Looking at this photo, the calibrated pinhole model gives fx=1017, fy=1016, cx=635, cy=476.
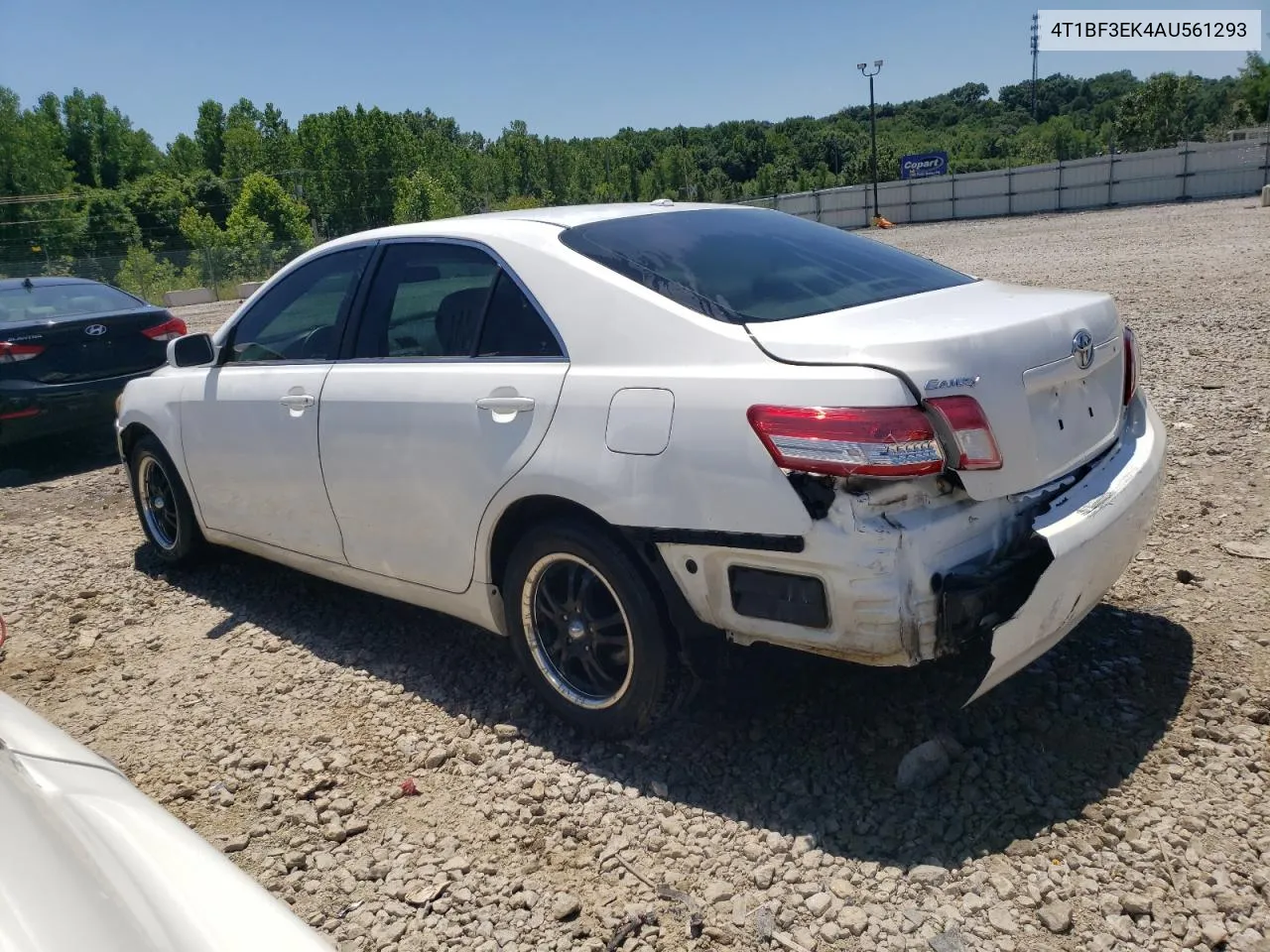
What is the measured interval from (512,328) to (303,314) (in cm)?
142

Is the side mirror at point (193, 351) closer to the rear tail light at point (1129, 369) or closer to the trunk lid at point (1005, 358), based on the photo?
the trunk lid at point (1005, 358)

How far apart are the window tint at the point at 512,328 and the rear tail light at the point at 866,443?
101 centimetres

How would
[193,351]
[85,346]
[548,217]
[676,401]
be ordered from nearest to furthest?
[676,401]
[548,217]
[193,351]
[85,346]

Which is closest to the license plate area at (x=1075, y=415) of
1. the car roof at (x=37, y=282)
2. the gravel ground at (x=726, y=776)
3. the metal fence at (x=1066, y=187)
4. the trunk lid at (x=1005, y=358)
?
the trunk lid at (x=1005, y=358)

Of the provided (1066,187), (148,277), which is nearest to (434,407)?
(148,277)

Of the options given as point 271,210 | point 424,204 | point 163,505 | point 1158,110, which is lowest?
point 163,505

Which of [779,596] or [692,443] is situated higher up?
[692,443]

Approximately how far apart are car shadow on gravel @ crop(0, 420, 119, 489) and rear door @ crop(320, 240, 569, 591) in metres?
5.53

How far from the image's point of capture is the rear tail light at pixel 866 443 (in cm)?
254

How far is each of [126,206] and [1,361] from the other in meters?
84.3

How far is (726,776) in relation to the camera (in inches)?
123

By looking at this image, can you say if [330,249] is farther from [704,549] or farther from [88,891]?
[88,891]

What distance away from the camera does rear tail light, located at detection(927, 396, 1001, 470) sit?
2.59 meters

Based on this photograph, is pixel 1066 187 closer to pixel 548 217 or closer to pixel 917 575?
pixel 548 217
